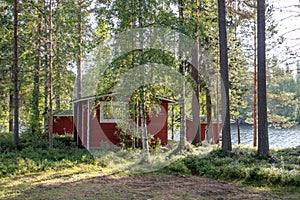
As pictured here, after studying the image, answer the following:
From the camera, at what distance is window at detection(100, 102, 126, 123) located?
911cm

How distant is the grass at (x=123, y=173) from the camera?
17.4 ft

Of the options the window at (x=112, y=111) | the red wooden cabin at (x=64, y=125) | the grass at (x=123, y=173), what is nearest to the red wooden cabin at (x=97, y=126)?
the window at (x=112, y=111)

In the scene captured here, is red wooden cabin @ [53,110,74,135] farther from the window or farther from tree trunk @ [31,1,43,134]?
the window

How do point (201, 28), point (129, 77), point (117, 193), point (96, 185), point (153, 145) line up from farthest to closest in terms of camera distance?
1. point (153, 145)
2. point (201, 28)
3. point (129, 77)
4. point (96, 185)
5. point (117, 193)

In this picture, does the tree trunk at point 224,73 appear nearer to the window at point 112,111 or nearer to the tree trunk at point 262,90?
the tree trunk at point 262,90

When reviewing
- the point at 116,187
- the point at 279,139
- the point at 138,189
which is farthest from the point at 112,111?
the point at 279,139

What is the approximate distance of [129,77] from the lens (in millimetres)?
7734

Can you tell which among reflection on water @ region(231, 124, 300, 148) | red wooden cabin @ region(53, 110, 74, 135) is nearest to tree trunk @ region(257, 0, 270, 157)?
reflection on water @ region(231, 124, 300, 148)

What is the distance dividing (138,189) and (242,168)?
2665 mm

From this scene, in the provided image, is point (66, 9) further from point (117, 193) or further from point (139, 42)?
point (117, 193)

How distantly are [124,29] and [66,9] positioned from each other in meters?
2.73

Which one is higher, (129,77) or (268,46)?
(268,46)

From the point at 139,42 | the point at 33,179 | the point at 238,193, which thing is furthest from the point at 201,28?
the point at 33,179

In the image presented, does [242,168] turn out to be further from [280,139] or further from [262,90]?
[280,139]
